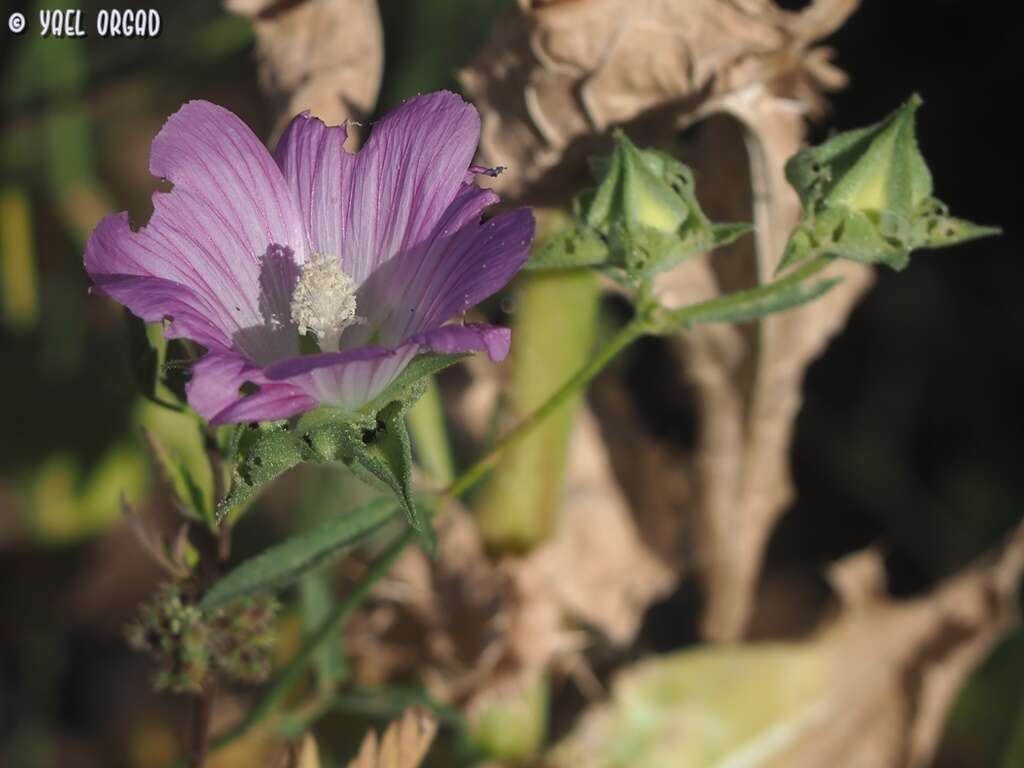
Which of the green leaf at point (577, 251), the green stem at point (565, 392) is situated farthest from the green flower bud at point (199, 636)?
the green leaf at point (577, 251)

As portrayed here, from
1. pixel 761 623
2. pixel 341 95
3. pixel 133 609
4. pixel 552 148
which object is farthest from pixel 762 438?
pixel 133 609

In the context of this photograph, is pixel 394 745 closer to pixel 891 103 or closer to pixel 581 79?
pixel 581 79

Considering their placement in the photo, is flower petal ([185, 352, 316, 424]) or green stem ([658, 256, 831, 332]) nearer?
flower petal ([185, 352, 316, 424])

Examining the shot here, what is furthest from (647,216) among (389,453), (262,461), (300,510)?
(300,510)

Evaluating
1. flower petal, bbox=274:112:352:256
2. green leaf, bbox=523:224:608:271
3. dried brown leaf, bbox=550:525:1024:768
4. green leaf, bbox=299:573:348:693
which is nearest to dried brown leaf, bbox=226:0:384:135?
flower petal, bbox=274:112:352:256

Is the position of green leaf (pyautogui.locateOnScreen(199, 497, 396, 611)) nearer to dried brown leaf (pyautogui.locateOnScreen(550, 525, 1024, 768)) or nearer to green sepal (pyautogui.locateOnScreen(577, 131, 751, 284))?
green sepal (pyautogui.locateOnScreen(577, 131, 751, 284))

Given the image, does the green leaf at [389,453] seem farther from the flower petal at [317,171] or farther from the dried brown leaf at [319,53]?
the dried brown leaf at [319,53]

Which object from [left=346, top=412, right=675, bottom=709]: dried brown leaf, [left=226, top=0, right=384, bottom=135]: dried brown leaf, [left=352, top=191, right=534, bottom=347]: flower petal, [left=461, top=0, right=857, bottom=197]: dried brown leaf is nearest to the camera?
[left=352, top=191, right=534, bottom=347]: flower petal
